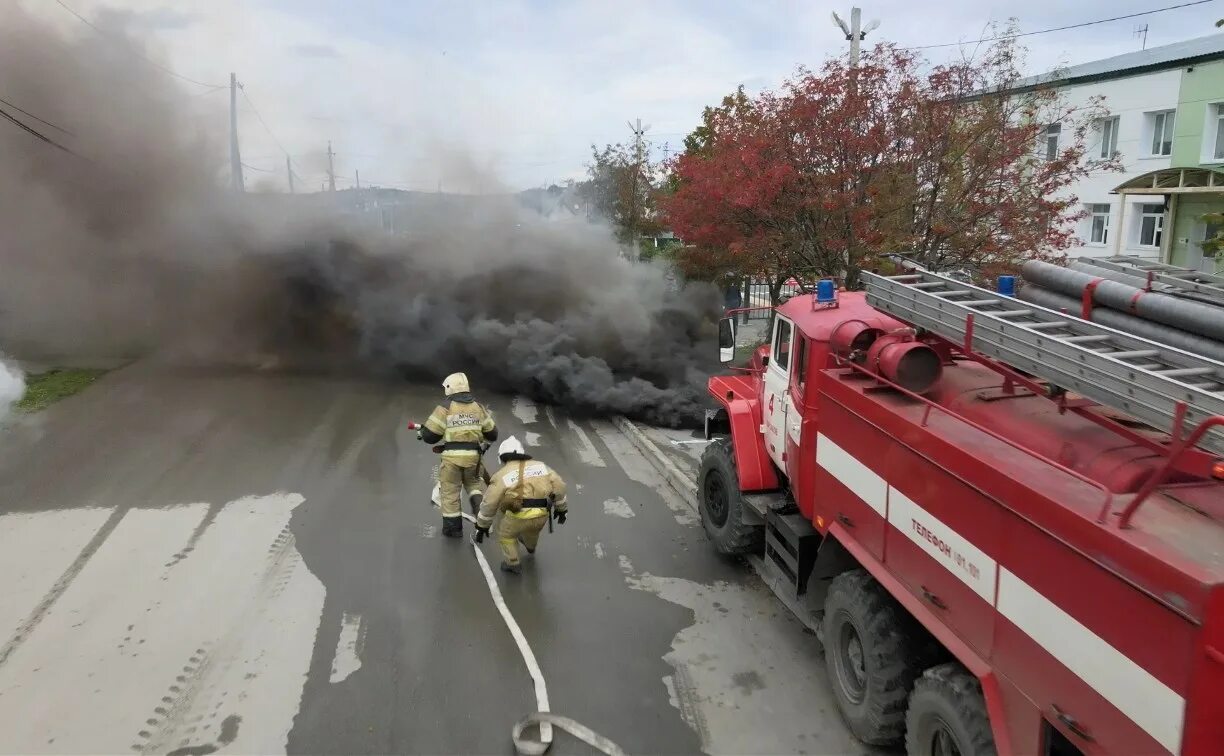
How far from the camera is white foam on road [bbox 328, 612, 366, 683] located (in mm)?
4611

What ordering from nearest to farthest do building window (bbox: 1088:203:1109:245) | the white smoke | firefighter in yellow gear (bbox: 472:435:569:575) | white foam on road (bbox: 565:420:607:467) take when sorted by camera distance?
firefighter in yellow gear (bbox: 472:435:569:575) → white foam on road (bbox: 565:420:607:467) → the white smoke → building window (bbox: 1088:203:1109:245)

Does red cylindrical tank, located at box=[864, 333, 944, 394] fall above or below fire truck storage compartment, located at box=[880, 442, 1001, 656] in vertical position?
above

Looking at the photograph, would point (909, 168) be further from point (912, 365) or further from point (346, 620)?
point (346, 620)

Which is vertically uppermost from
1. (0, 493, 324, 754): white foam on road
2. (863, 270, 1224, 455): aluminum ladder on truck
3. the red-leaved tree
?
the red-leaved tree

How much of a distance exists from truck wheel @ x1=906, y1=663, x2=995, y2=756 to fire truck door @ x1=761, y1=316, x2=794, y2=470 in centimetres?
206

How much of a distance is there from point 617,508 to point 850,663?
12.0 feet

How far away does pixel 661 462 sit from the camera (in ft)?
29.1

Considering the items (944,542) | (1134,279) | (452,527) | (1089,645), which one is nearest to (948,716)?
(944,542)

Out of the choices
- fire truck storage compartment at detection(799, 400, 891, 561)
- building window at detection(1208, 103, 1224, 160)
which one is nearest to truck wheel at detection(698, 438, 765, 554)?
fire truck storage compartment at detection(799, 400, 891, 561)

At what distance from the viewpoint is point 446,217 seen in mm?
15484

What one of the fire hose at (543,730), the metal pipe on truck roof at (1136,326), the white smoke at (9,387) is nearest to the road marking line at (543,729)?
the fire hose at (543,730)

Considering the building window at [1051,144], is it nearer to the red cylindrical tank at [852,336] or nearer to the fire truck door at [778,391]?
the fire truck door at [778,391]

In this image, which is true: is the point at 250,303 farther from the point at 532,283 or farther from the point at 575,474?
the point at 575,474

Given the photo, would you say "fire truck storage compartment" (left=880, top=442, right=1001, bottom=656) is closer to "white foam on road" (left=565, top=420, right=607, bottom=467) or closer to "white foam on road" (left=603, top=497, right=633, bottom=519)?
"white foam on road" (left=603, top=497, right=633, bottom=519)
